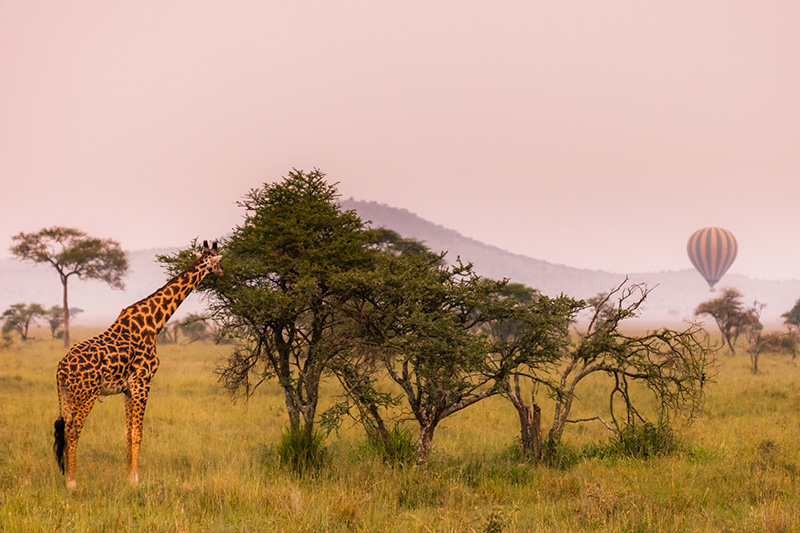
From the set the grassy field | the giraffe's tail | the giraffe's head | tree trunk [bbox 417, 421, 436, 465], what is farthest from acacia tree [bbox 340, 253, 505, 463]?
the giraffe's tail

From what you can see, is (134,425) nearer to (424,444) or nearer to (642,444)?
(424,444)

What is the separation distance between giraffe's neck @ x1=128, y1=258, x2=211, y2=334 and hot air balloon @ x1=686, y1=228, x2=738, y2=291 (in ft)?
439

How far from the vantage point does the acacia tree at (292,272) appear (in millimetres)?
11883

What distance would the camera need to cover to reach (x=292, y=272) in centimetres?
1249

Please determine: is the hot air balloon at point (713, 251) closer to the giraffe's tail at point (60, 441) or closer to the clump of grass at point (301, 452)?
the clump of grass at point (301, 452)

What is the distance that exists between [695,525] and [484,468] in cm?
434

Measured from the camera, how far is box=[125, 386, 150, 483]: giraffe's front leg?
10570 mm

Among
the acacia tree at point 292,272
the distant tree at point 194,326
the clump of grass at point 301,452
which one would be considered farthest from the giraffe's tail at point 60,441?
the clump of grass at point 301,452

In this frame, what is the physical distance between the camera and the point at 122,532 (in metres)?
7.56

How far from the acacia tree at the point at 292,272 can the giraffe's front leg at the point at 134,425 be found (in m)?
2.05

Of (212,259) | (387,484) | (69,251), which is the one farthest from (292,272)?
(69,251)

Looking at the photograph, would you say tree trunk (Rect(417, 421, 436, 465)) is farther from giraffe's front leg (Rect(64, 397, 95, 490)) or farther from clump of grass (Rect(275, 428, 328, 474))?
giraffe's front leg (Rect(64, 397, 95, 490))

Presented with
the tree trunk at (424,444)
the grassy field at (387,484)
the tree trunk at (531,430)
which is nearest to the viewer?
the grassy field at (387,484)

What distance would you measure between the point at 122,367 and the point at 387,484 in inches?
203
